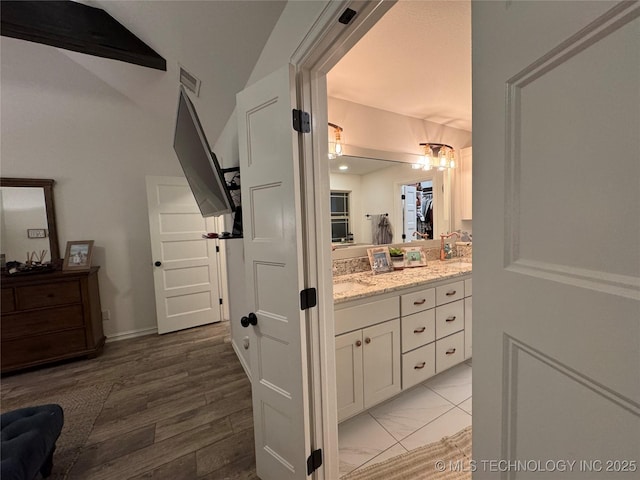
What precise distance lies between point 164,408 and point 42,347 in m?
1.61

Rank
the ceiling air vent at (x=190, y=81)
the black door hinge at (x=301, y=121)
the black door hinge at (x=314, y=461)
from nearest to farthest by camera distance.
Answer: the black door hinge at (x=301, y=121) < the black door hinge at (x=314, y=461) < the ceiling air vent at (x=190, y=81)

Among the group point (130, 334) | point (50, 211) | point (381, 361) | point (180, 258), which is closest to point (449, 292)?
point (381, 361)

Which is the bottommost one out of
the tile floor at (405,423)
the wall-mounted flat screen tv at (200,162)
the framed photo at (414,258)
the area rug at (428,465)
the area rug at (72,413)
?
the tile floor at (405,423)

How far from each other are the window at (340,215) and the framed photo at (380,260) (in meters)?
0.27

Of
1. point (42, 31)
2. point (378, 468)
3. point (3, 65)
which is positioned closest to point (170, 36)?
point (42, 31)

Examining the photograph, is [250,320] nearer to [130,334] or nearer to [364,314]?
[364,314]

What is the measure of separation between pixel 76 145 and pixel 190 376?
111 inches

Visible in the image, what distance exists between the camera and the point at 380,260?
95.0 inches

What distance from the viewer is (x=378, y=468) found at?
1468 mm

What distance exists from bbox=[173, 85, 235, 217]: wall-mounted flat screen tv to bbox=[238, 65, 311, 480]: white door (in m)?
0.22

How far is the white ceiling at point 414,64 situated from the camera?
1.41m

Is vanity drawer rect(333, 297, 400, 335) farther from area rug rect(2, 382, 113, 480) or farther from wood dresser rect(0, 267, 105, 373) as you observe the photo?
wood dresser rect(0, 267, 105, 373)

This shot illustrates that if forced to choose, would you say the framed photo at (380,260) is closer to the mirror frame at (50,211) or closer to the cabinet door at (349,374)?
the cabinet door at (349,374)

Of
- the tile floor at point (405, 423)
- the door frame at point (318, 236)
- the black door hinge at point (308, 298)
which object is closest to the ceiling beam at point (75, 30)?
the door frame at point (318, 236)
